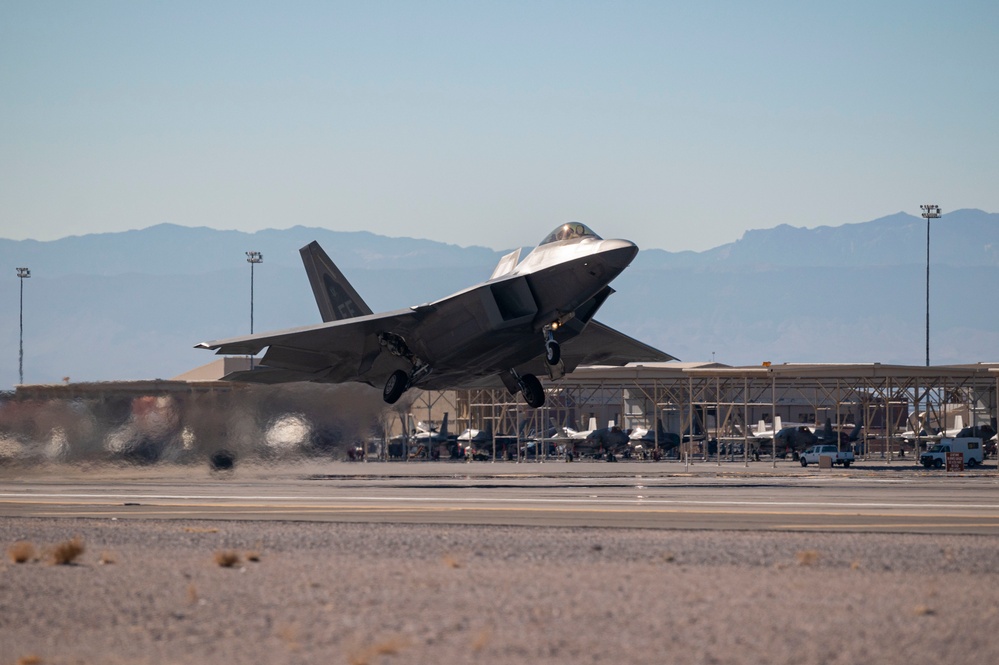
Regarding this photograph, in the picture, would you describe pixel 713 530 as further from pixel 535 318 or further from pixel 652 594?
pixel 535 318

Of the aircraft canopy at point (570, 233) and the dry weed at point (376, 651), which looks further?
the aircraft canopy at point (570, 233)

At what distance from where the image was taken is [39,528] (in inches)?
741

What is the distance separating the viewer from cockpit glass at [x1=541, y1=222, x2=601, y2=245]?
30638 millimetres

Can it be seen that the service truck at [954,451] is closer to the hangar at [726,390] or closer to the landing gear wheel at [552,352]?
the hangar at [726,390]

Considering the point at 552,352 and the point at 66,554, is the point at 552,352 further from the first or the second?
the point at 66,554

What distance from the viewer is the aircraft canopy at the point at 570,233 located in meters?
30.6

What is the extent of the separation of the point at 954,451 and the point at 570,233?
28.5 metres

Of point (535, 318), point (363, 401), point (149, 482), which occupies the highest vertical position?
point (535, 318)

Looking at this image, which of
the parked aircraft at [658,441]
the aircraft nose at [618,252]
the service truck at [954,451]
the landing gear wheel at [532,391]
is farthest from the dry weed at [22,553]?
the parked aircraft at [658,441]

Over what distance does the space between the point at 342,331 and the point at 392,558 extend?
20903 mm

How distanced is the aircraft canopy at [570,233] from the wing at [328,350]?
4.70 m

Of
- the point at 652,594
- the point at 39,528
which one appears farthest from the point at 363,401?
the point at 652,594

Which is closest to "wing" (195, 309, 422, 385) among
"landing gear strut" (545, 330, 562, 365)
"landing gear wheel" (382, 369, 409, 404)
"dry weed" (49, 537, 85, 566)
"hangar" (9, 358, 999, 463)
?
"landing gear wheel" (382, 369, 409, 404)

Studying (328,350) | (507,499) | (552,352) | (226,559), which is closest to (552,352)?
(552,352)
